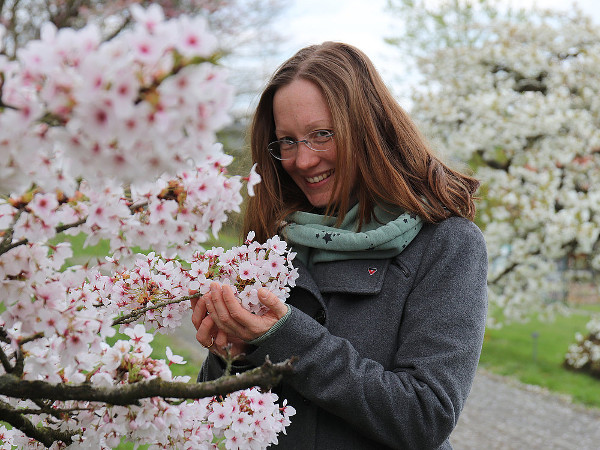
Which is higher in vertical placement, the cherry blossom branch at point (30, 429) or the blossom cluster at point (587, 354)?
the cherry blossom branch at point (30, 429)

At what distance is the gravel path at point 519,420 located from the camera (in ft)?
22.4

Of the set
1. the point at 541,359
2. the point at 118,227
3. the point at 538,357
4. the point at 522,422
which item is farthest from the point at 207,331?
the point at 538,357

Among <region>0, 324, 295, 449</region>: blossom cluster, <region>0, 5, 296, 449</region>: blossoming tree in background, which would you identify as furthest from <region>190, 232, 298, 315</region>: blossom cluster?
<region>0, 324, 295, 449</region>: blossom cluster

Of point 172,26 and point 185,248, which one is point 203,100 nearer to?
point 172,26

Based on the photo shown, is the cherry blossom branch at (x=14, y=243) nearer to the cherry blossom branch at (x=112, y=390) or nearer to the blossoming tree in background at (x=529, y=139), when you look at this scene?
the cherry blossom branch at (x=112, y=390)

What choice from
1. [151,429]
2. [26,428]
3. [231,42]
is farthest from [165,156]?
[231,42]

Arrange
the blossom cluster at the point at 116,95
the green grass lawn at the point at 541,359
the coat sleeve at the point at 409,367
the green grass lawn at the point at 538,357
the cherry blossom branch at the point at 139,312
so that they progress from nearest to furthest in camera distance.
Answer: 1. the blossom cluster at the point at 116,95
2. the cherry blossom branch at the point at 139,312
3. the coat sleeve at the point at 409,367
4. the green grass lawn at the point at 538,357
5. the green grass lawn at the point at 541,359

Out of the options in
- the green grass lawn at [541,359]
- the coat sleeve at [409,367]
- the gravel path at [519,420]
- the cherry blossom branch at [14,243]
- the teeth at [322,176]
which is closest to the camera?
the cherry blossom branch at [14,243]

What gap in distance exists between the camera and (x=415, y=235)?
6.29 feet

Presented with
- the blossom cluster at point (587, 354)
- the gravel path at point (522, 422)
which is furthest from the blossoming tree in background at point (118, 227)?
the blossom cluster at point (587, 354)

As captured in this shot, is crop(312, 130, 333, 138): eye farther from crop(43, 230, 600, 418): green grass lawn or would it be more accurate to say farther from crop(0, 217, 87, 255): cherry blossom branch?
crop(43, 230, 600, 418): green grass lawn

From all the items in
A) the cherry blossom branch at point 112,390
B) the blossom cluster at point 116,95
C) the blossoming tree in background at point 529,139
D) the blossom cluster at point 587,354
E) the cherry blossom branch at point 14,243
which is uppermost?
the blossom cluster at point 116,95

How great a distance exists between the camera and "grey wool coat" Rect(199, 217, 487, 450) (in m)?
1.61

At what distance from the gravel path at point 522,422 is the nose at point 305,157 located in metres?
5.63
